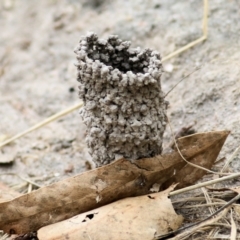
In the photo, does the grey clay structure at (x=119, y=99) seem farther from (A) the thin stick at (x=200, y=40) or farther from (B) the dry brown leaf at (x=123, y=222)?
(A) the thin stick at (x=200, y=40)

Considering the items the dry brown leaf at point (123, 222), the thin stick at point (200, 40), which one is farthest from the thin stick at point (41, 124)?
the dry brown leaf at point (123, 222)

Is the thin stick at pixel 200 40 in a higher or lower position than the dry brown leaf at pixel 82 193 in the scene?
higher

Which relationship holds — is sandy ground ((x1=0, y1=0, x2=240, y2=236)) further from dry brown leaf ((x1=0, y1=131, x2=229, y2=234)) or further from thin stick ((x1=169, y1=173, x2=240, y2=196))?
dry brown leaf ((x1=0, y1=131, x2=229, y2=234))

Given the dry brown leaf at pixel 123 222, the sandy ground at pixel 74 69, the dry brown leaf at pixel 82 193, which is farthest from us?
the sandy ground at pixel 74 69

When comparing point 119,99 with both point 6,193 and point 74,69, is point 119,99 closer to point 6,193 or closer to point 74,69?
point 6,193

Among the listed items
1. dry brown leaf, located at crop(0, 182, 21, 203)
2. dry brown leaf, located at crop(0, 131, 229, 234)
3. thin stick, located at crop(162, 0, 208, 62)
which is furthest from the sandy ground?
dry brown leaf, located at crop(0, 131, 229, 234)

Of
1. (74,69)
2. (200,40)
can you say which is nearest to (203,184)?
(200,40)
